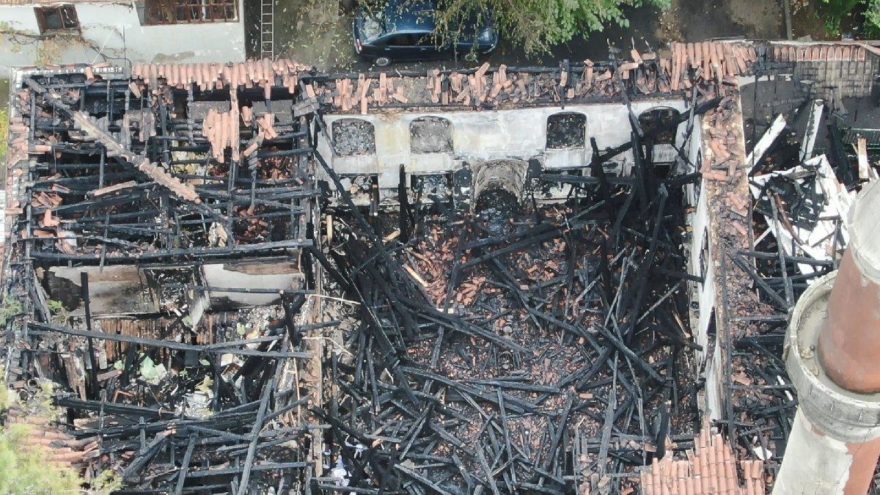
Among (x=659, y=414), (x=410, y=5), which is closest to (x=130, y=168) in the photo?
(x=410, y=5)

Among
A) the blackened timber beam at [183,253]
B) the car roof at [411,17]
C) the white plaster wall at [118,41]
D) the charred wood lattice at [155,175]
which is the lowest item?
the blackened timber beam at [183,253]

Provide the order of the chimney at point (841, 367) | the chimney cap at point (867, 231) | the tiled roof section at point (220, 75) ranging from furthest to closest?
the tiled roof section at point (220, 75)
the chimney at point (841, 367)
the chimney cap at point (867, 231)

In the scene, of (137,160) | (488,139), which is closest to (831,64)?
(488,139)

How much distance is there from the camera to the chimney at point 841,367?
14188 mm

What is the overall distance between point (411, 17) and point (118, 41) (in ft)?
24.7

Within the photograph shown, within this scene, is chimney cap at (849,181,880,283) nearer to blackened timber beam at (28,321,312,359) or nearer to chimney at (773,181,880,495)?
chimney at (773,181,880,495)

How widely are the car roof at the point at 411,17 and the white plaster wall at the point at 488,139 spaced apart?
213 inches

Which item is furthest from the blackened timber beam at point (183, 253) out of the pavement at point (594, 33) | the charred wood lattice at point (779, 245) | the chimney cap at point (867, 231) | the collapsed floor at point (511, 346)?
the chimney cap at point (867, 231)

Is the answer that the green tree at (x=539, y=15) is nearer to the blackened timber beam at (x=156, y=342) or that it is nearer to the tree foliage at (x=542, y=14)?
the tree foliage at (x=542, y=14)

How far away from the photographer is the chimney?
14188mm

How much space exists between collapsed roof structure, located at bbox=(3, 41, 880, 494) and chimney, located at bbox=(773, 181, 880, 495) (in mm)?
6989

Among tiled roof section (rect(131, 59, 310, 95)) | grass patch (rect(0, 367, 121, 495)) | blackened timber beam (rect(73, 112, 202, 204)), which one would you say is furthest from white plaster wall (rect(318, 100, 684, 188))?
grass patch (rect(0, 367, 121, 495))

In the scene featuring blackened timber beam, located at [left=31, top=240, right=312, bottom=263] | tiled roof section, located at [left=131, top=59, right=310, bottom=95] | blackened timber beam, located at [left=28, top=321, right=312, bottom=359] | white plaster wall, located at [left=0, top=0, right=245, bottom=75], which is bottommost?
blackened timber beam, located at [left=28, top=321, right=312, bottom=359]

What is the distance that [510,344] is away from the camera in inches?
1209
